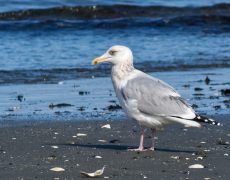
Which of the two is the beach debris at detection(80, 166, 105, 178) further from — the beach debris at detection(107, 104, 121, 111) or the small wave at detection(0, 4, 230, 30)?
the small wave at detection(0, 4, 230, 30)

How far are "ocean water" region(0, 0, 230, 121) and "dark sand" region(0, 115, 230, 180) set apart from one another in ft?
5.22

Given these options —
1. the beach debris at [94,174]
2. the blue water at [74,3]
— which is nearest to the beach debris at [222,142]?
the beach debris at [94,174]

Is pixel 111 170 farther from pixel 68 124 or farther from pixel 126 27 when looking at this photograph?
pixel 126 27

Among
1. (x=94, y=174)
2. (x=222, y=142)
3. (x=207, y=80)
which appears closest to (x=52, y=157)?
(x=94, y=174)

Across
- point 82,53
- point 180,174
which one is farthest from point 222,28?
point 180,174

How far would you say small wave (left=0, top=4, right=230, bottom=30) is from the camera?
20562 millimetres

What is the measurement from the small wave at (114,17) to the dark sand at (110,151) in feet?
34.9

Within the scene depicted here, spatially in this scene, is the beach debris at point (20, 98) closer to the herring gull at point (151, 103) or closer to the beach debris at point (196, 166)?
the herring gull at point (151, 103)

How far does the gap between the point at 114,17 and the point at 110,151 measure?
14122 mm

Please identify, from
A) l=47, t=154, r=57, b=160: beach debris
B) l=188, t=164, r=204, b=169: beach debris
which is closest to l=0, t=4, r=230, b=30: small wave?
l=47, t=154, r=57, b=160: beach debris

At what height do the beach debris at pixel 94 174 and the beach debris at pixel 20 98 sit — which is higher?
the beach debris at pixel 94 174

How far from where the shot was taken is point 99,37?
18.4 m

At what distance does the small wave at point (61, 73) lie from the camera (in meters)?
13.2

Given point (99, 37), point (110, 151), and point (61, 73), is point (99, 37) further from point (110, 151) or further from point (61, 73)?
point (110, 151)
